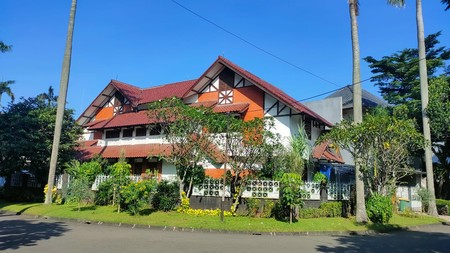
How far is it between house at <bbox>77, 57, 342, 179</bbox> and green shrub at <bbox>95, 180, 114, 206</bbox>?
2713 mm

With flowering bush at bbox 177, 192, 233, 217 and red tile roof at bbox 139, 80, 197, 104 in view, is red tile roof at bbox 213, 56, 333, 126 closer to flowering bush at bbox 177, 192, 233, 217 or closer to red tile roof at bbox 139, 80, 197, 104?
red tile roof at bbox 139, 80, 197, 104

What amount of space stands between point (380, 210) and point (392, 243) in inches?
185

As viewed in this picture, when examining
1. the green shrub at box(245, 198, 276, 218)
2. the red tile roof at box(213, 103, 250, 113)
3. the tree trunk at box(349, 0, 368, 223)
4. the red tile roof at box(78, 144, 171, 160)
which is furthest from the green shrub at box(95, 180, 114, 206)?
the tree trunk at box(349, 0, 368, 223)

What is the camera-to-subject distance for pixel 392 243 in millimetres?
10953

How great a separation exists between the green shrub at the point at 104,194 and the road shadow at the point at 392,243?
11.6 m

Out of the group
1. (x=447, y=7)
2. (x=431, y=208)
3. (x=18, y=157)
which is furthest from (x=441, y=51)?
(x=18, y=157)

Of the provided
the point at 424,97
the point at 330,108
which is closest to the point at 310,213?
the point at 424,97

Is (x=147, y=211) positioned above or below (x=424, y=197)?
below

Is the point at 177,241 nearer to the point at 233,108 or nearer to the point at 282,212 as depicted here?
the point at 282,212

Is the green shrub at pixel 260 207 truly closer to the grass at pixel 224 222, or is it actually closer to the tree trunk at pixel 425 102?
the grass at pixel 224 222

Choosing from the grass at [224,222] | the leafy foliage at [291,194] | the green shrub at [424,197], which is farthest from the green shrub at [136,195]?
the green shrub at [424,197]

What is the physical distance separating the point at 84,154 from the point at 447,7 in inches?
948

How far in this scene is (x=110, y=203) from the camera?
60.4ft

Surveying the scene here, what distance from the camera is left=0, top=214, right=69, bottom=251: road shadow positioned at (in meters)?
9.13
